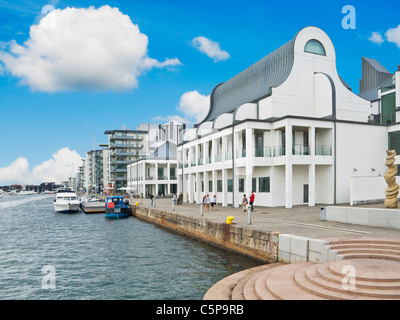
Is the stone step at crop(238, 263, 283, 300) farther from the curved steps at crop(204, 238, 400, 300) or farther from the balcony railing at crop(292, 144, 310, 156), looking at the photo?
the balcony railing at crop(292, 144, 310, 156)

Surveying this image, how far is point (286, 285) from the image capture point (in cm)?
895

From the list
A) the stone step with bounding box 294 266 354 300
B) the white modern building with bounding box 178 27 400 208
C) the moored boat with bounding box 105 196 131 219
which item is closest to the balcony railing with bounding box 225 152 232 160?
the white modern building with bounding box 178 27 400 208

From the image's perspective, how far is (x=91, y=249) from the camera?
67.3 ft

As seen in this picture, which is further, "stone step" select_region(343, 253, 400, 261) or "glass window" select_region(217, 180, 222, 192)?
"glass window" select_region(217, 180, 222, 192)

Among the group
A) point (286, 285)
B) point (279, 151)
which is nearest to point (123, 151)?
point (279, 151)

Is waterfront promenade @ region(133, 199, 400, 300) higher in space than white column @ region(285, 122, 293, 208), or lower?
lower

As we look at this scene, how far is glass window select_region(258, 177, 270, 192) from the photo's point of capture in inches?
1255

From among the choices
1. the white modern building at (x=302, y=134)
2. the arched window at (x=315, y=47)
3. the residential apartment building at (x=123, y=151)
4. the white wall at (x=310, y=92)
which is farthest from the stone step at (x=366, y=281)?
the residential apartment building at (x=123, y=151)

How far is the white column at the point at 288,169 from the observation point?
29336 mm

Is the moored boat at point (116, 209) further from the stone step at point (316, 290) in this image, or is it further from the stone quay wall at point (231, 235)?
the stone step at point (316, 290)

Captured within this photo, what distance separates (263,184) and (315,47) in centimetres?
1507

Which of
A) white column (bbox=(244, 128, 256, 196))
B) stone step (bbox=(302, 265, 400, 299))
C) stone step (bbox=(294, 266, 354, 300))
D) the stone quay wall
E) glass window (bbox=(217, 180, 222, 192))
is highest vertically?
white column (bbox=(244, 128, 256, 196))
